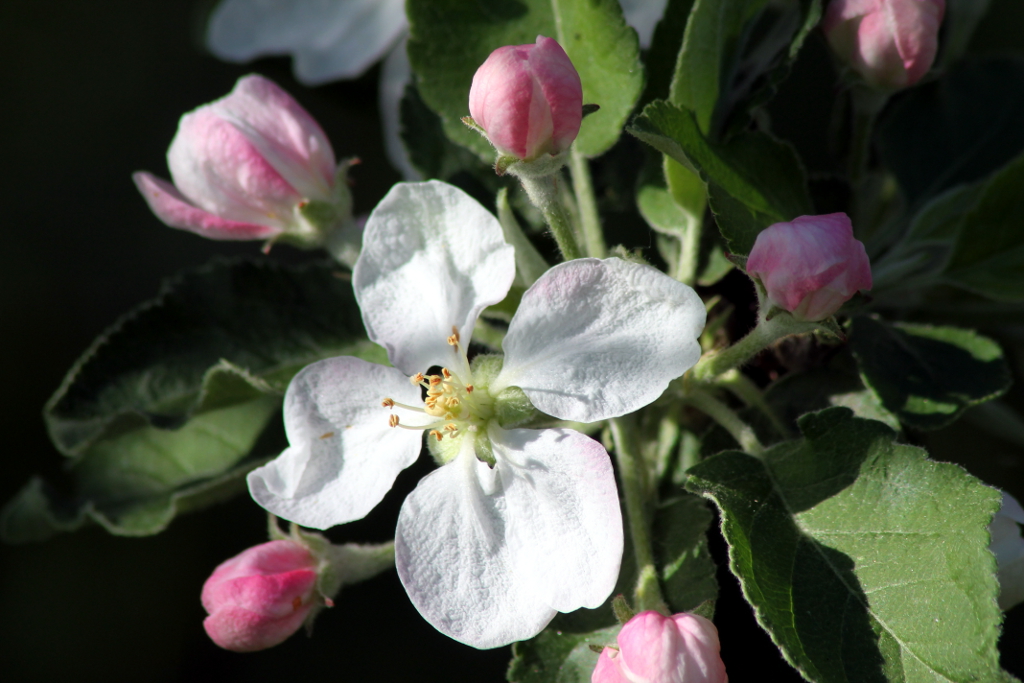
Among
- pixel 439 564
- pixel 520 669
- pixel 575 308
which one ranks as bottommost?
pixel 520 669

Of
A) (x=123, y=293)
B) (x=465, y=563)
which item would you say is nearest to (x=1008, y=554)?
(x=465, y=563)

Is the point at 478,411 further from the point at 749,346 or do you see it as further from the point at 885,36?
the point at 885,36

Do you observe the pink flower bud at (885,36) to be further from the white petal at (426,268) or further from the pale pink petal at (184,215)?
the pale pink petal at (184,215)

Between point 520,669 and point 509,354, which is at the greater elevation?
point 509,354

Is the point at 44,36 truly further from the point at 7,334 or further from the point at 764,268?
the point at 764,268

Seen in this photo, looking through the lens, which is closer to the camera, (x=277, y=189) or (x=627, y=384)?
(x=627, y=384)

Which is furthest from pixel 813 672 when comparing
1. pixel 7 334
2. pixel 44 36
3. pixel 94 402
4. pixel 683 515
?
pixel 44 36

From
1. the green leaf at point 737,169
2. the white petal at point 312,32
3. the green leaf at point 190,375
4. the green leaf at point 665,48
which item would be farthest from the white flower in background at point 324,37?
the green leaf at point 737,169

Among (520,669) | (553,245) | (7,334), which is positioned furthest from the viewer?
(7,334)
